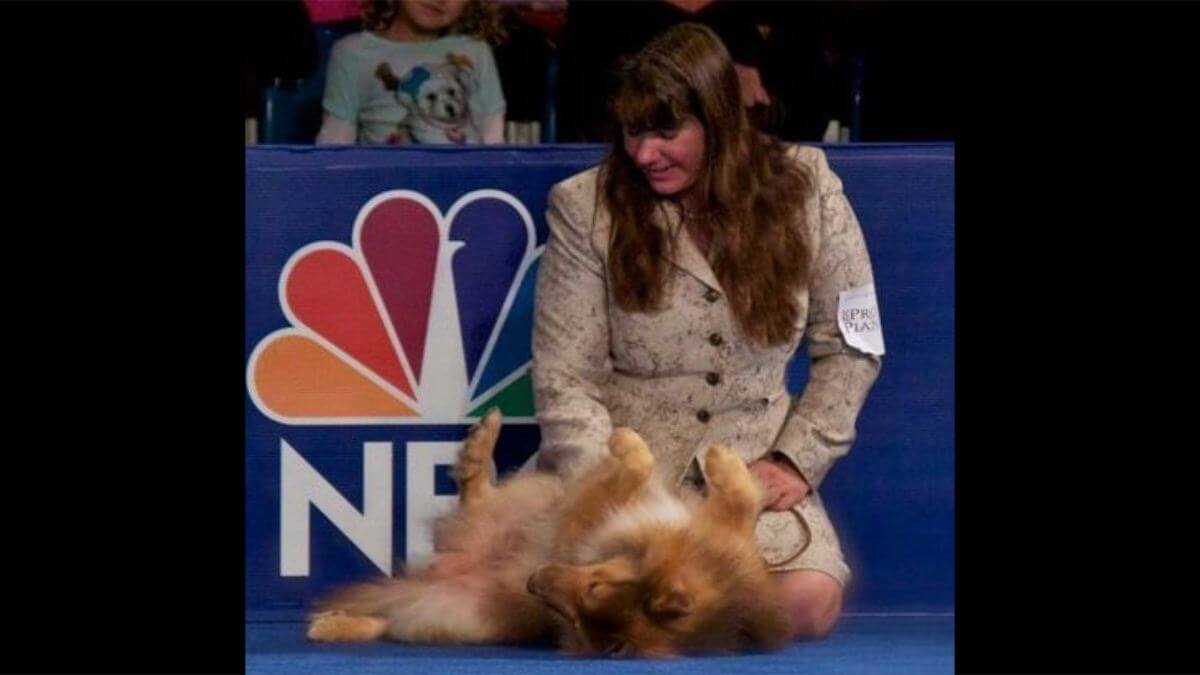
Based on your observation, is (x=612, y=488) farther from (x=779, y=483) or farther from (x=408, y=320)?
(x=408, y=320)

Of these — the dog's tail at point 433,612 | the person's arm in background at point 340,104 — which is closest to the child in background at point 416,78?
the person's arm in background at point 340,104

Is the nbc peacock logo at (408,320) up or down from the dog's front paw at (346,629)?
up

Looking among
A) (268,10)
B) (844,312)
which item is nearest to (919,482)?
(844,312)

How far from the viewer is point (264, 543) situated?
185 inches

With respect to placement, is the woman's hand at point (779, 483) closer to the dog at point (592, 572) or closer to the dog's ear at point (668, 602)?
the dog at point (592, 572)

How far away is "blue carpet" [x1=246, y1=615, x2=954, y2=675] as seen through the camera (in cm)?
389

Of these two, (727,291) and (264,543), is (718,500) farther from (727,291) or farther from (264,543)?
(264,543)

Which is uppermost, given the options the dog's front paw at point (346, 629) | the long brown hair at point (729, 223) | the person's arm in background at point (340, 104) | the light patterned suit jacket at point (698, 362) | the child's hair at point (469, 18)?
the child's hair at point (469, 18)

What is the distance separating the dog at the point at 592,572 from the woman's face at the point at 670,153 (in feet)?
1.85

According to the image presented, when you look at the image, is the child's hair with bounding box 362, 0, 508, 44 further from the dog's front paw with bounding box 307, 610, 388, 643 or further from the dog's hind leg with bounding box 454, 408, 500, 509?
the dog's front paw with bounding box 307, 610, 388, 643

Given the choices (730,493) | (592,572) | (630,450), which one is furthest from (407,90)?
(592,572)

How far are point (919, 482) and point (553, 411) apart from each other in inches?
38.3

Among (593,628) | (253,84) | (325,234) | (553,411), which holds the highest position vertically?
(253,84)

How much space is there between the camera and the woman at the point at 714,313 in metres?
4.32
